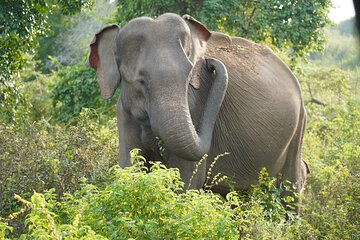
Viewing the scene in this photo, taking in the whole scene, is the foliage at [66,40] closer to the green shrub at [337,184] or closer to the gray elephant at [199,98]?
the green shrub at [337,184]

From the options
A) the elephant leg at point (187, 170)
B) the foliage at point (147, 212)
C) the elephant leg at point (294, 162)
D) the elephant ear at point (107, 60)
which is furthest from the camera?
the elephant leg at point (294, 162)

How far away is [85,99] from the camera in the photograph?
14.8 m

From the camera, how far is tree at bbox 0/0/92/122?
33.9 feet

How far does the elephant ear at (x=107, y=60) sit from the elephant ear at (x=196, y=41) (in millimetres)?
615

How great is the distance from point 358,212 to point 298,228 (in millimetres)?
823

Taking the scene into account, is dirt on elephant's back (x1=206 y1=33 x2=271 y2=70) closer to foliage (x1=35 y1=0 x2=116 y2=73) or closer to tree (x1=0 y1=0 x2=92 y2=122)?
tree (x1=0 y1=0 x2=92 y2=122)

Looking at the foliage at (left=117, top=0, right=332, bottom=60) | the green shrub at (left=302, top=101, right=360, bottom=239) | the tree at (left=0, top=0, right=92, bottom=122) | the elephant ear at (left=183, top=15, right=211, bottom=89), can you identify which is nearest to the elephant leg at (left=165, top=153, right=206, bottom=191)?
the elephant ear at (left=183, top=15, right=211, bottom=89)

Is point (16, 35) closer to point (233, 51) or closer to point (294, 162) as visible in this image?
point (233, 51)

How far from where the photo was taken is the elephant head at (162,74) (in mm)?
6922

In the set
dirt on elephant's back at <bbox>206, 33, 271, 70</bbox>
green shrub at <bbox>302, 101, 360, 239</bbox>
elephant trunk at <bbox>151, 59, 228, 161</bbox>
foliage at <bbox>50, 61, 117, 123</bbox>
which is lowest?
green shrub at <bbox>302, 101, 360, 239</bbox>

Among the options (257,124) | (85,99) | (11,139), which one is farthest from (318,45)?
(11,139)

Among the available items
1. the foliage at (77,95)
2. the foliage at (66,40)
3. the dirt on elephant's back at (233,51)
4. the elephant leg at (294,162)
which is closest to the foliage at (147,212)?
the dirt on elephant's back at (233,51)

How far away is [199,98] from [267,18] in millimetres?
6588

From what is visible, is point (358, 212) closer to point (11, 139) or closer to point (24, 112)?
point (11, 139)
